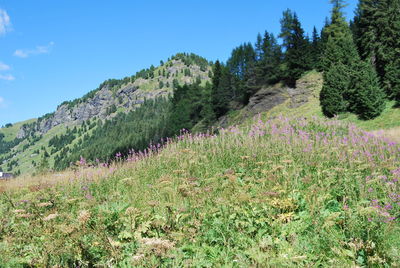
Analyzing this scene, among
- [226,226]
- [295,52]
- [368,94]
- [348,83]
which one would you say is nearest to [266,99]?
[295,52]

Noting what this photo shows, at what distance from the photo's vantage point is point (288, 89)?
4794 cm

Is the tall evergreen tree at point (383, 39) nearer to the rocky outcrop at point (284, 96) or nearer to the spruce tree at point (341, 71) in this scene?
the spruce tree at point (341, 71)

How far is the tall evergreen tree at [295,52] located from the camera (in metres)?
47.7

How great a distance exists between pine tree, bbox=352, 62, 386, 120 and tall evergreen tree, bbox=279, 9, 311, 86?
16969 mm

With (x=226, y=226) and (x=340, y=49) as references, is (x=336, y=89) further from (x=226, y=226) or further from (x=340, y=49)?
(x=226, y=226)

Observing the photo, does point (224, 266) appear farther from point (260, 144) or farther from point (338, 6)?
point (338, 6)

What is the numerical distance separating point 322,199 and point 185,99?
75.5 m

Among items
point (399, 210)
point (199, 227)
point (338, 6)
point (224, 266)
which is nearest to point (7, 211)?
point (199, 227)

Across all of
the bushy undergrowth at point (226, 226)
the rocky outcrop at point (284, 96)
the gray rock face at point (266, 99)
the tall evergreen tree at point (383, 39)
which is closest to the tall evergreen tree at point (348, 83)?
the tall evergreen tree at point (383, 39)

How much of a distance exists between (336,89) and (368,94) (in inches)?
167

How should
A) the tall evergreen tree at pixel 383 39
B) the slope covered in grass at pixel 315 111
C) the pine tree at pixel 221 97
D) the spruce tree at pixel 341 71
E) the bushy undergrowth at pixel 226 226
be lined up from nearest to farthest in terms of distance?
1. the bushy undergrowth at pixel 226 226
2. the slope covered in grass at pixel 315 111
3. the tall evergreen tree at pixel 383 39
4. the spruce tree at pixel 341 71
5. the pine tree at pixel 221 97

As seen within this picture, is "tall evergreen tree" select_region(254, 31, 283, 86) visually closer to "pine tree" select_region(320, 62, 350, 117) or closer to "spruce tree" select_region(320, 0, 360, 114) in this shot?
"spruce tree" select_region(320, 0, 360, 114)

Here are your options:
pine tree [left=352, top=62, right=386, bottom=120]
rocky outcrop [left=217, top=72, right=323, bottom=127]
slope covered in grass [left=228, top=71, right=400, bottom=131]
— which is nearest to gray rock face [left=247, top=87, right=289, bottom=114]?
rocky outcrop [left=217, top=72, right=323, bottom=127]

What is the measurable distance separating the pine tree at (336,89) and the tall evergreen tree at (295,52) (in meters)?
12.9
